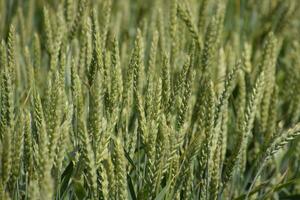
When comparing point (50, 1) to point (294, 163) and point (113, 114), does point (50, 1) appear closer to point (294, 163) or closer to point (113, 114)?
point (294, 163)

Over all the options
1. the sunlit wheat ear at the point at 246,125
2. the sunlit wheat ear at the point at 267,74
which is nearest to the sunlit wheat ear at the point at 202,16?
the sunlit wheat ear at the point at 267,74

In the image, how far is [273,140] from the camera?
1.30 metres

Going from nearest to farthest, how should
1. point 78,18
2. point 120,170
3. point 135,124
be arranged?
1. point 120,170
2. point 135,124
3. point 78,18

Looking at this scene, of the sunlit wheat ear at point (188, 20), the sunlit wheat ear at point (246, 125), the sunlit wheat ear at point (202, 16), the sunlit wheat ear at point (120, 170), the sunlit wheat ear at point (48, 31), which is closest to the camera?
the sunlit wheat ear at point (120, 170)

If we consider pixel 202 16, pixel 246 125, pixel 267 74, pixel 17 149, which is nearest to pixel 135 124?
pixel 246 125

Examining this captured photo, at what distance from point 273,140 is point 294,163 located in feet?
2.60

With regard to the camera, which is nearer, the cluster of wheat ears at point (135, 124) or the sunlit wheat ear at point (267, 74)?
the cluster of wheat ears at point (135, 124)

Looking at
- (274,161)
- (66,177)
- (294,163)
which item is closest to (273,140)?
(66,177)

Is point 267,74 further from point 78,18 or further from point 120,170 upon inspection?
point 120,170

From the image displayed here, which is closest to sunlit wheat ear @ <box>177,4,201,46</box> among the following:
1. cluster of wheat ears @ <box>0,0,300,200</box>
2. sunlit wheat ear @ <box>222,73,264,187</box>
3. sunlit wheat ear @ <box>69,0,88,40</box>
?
cluster of wheat ears @ <box>0,0,300,200</box>

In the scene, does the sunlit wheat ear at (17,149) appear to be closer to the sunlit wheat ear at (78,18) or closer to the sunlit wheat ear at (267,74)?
the sunlit wheat ear at (78,18)

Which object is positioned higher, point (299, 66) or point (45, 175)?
point (299, 66)

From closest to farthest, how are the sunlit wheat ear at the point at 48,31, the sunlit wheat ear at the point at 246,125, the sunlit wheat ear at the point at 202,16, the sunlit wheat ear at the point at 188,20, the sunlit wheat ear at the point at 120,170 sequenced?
the sunlit wheat ear at the point at 120,170, the sunlit wheat ear at the point at 246,125, the sunlit wheat ear at the point at 48,31, the sunlit wheat ear at the point at 188,20, the sunlit wheat ear at the point at 202,16

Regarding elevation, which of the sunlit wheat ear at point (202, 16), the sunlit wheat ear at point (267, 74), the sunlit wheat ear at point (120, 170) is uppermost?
→ the sunlit wheat ear at point (202, 16)
